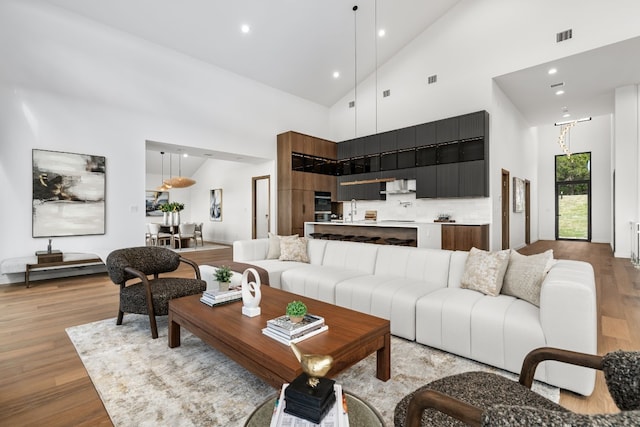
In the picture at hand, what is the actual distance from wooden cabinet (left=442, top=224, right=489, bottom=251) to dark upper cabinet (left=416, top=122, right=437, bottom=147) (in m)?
2.05

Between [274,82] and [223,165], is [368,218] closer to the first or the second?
[274,82]

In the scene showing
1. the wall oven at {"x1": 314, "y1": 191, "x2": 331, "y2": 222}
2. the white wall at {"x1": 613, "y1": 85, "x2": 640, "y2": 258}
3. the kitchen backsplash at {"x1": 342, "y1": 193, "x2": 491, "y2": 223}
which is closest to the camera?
the kitchen backsplash at {"x1": 342, "y1": 193, "x2": 491, "y2": 223}

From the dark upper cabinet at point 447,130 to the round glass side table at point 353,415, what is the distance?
637 cm

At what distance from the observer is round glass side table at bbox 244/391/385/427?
109 cm

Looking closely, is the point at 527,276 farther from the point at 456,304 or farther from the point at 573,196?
the point at 573,196

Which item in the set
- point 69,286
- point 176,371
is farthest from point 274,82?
point 176,371

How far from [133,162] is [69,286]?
2.41 m

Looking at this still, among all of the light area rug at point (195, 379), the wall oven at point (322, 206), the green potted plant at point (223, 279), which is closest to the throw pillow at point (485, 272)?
the light area rug at point (195, 379)

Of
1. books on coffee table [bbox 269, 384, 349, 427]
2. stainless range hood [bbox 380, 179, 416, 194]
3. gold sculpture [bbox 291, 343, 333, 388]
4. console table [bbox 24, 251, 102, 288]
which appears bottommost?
console table [bbox 24, 251, 102, 288]

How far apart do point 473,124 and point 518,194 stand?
3273 millimetres

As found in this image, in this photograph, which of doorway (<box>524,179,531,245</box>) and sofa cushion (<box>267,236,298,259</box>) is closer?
sofa cushion (<box>267,236,298,259</box>)

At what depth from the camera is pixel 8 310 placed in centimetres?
366

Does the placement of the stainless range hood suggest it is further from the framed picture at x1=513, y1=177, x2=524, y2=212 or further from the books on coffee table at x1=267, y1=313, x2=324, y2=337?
the books on coffee table at x1=267, y1=313, x2=324, y2=337

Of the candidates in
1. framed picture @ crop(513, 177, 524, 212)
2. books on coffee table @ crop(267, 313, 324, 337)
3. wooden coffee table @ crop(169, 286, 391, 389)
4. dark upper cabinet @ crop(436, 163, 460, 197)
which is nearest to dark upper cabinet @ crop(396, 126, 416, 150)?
dark upper cabinet @ crop(436, 163, 460, 197)
